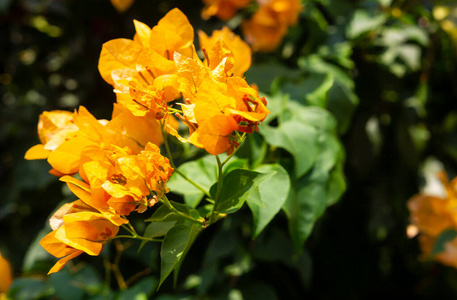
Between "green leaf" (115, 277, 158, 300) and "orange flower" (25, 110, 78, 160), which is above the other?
"orange flower" (25, 110, 78, 160)

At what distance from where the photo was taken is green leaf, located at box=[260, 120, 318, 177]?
59 centimetres

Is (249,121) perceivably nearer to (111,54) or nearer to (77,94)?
(111,54)

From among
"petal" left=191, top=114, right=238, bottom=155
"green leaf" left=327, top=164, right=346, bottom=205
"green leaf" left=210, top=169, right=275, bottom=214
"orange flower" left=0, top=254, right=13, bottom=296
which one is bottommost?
"orange flower" left=0, top=254, right=13, bottom=296

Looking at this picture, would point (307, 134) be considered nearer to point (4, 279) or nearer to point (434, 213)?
point (434, 213)

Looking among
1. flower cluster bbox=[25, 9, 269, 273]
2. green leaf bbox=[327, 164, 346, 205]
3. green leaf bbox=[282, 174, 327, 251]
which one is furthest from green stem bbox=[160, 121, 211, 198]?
green leaf bbox=[327, 164, 346, 205]

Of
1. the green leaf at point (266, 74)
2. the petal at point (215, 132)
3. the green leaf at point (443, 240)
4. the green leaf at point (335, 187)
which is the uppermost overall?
the petal at point (215, 132)

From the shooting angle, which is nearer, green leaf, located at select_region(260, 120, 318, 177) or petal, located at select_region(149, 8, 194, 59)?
petal, located at select_region(149, 8, 194, 59)

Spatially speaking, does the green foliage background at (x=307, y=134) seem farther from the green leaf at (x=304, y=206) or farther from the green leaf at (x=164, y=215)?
the green leaf at (x=164, y=215)

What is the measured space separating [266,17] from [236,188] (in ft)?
2.06

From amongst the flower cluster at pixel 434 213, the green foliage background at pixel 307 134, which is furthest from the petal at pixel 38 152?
the flower cluster at pixel 434 213

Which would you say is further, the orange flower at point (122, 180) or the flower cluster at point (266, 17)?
the flower cluster at point (266, 17)

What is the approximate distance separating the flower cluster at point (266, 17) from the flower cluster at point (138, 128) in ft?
1.56

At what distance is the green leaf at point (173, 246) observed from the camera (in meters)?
0.39

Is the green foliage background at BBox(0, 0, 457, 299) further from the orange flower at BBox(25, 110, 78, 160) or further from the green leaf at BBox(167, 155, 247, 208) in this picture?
the orange flower at BBox(25, 110, 78, 160)
